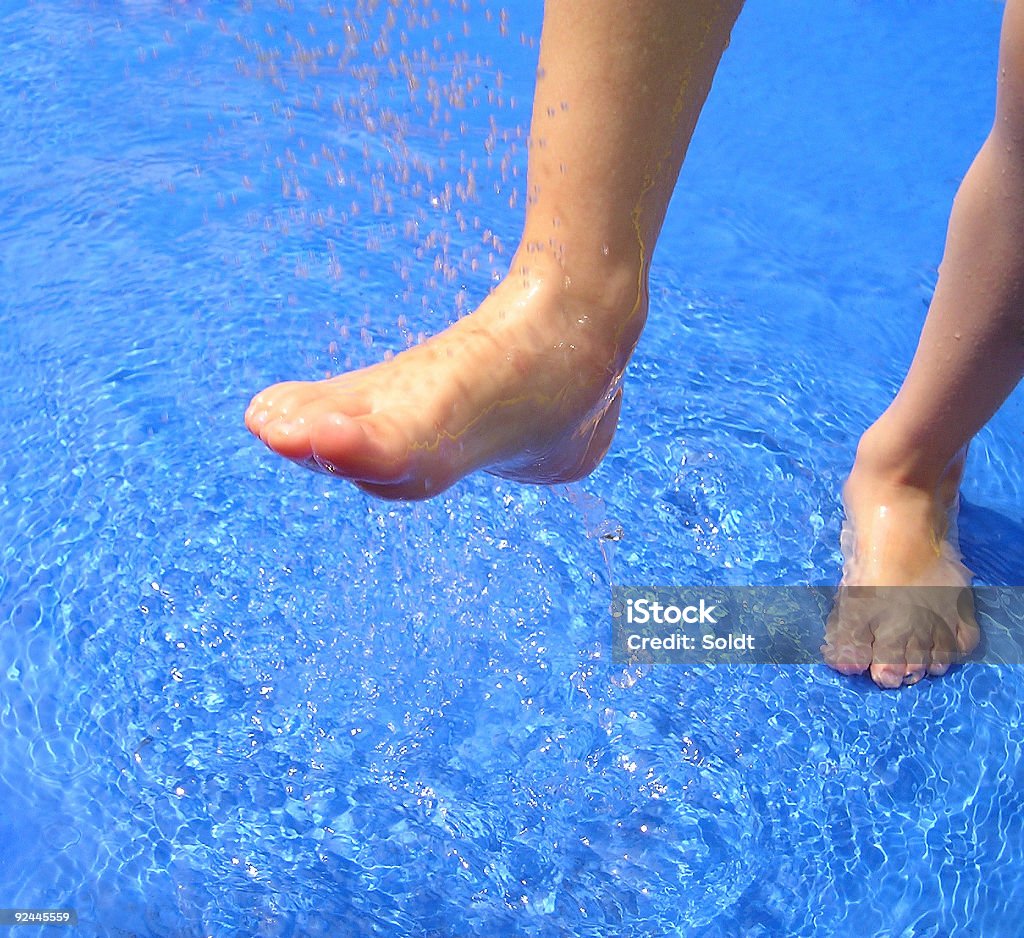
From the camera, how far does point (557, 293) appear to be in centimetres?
111

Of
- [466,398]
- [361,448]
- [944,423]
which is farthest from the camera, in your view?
[944,423]

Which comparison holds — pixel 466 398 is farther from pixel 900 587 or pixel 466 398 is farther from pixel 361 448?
pixel 900 587

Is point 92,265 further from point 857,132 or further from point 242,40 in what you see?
point 857,132

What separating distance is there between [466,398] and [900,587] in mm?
884

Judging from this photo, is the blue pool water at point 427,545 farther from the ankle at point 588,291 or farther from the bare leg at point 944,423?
the ankle at point 588,291

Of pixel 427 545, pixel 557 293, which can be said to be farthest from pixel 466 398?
pixel 427 545

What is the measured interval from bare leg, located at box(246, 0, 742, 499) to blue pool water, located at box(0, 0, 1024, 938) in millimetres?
515

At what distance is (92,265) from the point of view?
7.04 feet

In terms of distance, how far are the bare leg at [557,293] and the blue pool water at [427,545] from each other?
1.69ft

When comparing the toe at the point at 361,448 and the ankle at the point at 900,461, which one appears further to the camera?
the ankle at the point at 900,461

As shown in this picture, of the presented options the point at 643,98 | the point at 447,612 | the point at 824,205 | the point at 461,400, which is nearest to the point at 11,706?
the point at 447,612

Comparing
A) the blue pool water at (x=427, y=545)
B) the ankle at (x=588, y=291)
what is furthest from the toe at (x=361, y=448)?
the blue pool water at (x=427, y=545)

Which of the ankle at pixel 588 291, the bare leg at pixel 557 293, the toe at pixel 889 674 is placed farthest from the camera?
the toe at pixel 889 674

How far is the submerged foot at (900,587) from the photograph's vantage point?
1.62 meters
